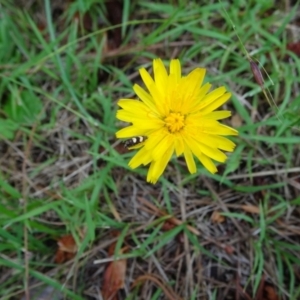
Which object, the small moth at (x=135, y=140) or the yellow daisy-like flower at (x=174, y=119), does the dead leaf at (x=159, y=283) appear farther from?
the small moth at (x=135, y=140)

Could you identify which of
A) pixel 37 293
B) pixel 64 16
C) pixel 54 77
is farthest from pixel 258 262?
pixel 64 16

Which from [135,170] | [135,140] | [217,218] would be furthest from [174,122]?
[217,218]

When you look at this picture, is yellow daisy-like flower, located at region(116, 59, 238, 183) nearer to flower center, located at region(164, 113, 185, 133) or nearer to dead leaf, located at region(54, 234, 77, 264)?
flower center, located at region(164, 113, 185, 133)

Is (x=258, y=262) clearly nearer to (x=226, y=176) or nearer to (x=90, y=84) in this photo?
(x=226, y=176)

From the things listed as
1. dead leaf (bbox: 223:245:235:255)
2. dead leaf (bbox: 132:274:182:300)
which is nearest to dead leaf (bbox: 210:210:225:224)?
dead leaf (bbox: 223:245:235:255)

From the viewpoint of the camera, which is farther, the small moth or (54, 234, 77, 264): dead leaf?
(54, 234, 77, 264): dead leaf

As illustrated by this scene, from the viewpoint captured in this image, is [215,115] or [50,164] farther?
[50,164]

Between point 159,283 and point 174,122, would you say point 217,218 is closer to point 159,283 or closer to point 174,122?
point 159,283
